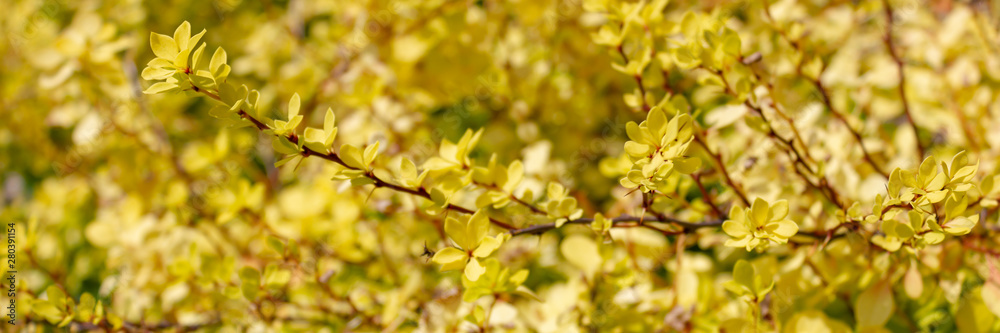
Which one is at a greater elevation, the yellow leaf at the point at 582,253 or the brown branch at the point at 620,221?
the brown branch at the point at 620,221

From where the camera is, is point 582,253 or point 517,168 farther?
point 582,253

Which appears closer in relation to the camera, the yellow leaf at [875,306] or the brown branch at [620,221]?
the brown branch at [620,221]

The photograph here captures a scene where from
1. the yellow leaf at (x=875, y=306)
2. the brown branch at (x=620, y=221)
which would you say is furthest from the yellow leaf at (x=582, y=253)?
the yellow leaf at (x=875, y=306)

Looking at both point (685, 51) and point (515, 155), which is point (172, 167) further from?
point (685, 51)

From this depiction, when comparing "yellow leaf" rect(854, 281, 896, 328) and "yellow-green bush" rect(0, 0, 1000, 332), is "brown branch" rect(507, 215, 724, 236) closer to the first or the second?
"yellow-green bush" rect(0, 0, 1000, 332)

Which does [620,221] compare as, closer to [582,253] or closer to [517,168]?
[517,168]

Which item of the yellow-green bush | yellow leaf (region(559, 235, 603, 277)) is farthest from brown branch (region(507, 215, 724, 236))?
yellow leaf (region(559, 235, 603, 277))

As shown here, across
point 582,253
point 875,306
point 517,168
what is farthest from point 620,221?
point 875,306

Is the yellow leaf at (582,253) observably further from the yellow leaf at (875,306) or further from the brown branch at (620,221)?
the yellow leaf at (875,306)

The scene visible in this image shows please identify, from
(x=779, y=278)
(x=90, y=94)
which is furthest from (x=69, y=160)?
(x=779, y=278)
